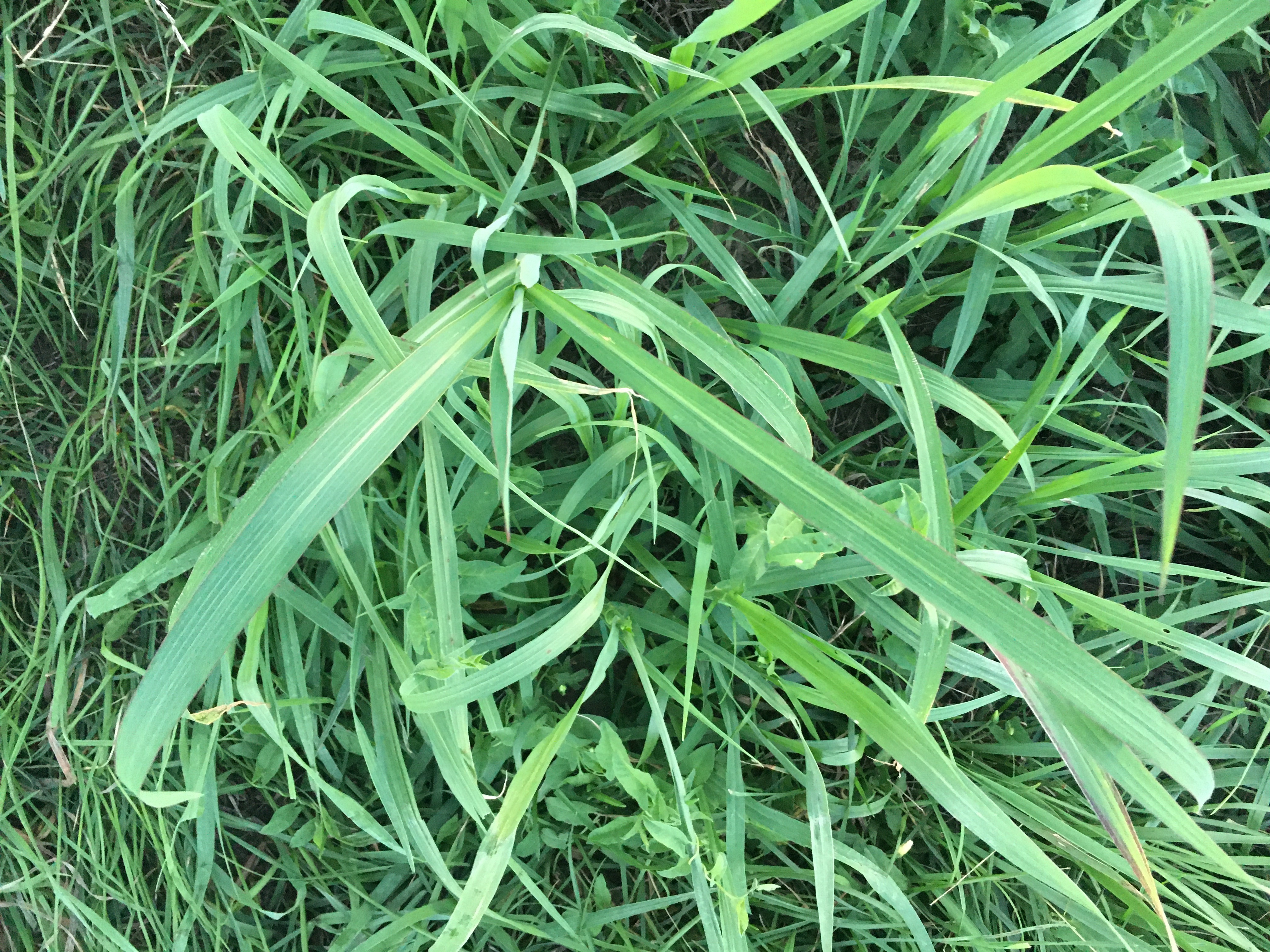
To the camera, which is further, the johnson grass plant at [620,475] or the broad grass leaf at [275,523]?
the johnson grass plant at [620,475]

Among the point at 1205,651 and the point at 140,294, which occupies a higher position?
the point at 140,294

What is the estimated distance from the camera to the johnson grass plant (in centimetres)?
67

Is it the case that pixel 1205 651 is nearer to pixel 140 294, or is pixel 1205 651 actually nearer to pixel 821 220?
pixel 821 220

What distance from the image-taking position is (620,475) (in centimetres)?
74

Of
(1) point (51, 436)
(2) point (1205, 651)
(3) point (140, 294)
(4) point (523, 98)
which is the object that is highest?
(4) point (523, 98)

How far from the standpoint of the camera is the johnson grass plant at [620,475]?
0.67 m

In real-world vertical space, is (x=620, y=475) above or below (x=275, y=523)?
below

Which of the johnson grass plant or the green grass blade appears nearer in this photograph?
the green grass blade

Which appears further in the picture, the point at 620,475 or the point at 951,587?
the point at 620,475

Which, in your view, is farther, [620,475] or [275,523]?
[620,475]

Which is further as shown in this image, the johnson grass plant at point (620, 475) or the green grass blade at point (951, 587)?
the johnson grass plant at point (620, 475)

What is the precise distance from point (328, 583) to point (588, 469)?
0.31 m

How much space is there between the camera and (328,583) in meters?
0.80

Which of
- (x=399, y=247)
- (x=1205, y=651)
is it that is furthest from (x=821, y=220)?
(x=1205, y=651)
